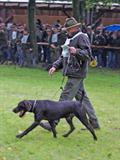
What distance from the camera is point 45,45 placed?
28094 millimetres

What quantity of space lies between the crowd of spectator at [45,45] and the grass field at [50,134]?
8.27 metres

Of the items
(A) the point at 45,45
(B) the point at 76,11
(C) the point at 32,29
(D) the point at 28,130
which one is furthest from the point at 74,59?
(A) the point at 45,45

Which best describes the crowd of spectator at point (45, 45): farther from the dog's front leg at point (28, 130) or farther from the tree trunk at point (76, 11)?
the dog's front leg at point (28, 130)

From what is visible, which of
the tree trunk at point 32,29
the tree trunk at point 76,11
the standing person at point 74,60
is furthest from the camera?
the tree trunk at point 32,29

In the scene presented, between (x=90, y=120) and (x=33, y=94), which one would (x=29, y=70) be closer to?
(x=33, y=94)

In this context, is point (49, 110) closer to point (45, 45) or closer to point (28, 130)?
point (28, 130)

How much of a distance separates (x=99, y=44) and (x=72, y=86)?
1718 centimetres

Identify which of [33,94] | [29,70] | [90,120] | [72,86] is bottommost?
[29,70]

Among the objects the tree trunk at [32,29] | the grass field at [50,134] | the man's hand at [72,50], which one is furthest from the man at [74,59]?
the tree trunk at [32,29]

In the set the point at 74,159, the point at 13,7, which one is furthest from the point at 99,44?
the point at 74,159

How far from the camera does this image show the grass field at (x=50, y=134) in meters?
8.75

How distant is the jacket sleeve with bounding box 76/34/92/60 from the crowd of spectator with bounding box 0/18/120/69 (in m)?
16.4

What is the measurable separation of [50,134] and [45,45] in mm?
18105

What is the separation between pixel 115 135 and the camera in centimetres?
1049
